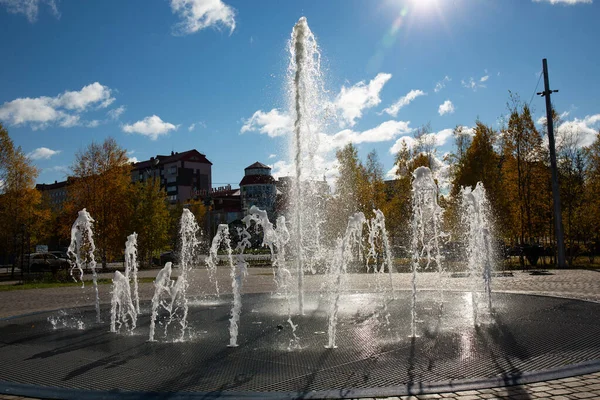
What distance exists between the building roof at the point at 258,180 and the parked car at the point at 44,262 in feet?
172

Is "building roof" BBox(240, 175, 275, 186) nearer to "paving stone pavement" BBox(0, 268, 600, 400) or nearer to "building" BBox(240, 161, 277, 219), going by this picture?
"building" BBox(240, 161, 277, 219)

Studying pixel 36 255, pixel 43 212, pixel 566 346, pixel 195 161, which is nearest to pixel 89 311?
pixel 566 346

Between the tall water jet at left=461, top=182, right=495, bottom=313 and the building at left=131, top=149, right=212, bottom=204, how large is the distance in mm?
64918

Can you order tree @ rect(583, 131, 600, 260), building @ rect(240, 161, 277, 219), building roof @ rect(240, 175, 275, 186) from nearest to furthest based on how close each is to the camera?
tree @ rect(583, 131, 600, 260) < building @ rect(240, 161, 277, 219) < building roof @ rect(240, 175, 275, 186)

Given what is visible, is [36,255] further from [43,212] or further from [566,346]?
[566,346]

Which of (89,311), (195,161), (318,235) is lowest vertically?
(89,311)

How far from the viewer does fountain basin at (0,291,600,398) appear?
4285 millimetres

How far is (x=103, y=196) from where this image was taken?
29234 mm

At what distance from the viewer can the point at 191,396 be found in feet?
13.1

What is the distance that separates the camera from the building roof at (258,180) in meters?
81.7

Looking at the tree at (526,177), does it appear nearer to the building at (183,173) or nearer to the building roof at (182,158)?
the building at (183,173)

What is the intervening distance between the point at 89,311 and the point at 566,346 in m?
9.10

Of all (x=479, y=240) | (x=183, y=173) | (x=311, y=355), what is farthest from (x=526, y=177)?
(x=183, y=173)

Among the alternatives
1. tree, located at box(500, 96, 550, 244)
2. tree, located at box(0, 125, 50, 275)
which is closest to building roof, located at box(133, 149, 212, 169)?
tree, located at box(0, 125, 50, 275)
